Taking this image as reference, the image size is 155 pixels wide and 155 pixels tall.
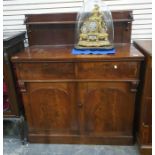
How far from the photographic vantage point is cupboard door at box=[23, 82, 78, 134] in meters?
1.71

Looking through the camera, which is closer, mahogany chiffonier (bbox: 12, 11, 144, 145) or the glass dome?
mahogany chiffonier (bbox: 12, 11, 144, 145)

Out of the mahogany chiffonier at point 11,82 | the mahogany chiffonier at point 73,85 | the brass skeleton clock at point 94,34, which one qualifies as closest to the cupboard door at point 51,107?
the mahogany chiffonier at point 73,85

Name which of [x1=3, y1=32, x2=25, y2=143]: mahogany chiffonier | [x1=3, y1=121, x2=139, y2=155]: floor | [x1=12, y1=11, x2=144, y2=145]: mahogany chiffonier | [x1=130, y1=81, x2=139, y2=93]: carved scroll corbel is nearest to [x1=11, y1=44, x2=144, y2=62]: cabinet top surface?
[x1=12, y1=11, x2=144, y2=145]: mahogany chiffonier

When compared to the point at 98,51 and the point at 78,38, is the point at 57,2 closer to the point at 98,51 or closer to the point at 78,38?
the point at 78,38

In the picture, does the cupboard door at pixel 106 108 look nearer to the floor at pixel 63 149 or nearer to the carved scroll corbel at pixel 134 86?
the carved scroll corbel at pixel 134 86

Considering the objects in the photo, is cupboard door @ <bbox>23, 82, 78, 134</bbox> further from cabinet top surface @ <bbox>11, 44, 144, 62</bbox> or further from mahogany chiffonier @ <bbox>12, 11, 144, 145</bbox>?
cabinet top surface @ <bbox>11, 44, 144, 62</bbox>

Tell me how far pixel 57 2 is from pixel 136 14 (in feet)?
2.67

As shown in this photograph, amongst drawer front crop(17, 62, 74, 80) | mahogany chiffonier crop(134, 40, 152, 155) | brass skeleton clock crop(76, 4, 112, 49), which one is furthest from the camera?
brass skeleton clock crop(76, 4, 112, 49)

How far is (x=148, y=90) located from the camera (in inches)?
60.8

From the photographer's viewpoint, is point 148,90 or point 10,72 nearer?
point 148,90

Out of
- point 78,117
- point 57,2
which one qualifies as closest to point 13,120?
point 78,117

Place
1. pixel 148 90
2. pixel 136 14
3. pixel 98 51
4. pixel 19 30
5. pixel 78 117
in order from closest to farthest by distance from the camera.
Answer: pixel 148 90 → pixel 98 51 → pixel 78 117 → pixel 136 14 → pixel 19 30

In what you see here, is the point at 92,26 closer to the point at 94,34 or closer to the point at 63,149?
the point at 94,34

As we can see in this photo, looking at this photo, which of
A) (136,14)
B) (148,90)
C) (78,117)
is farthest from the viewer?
(136,14)
